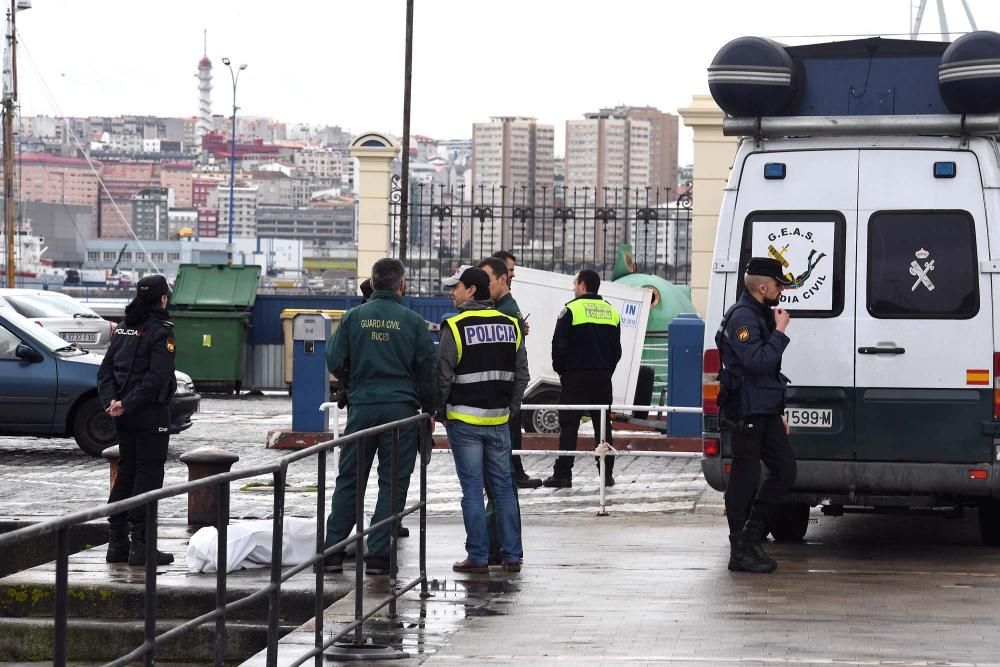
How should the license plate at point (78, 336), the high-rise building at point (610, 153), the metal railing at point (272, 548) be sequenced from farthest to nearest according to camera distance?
the high-rise building at point (610, 153) → the license plate at point (78, 336) → the metal railing at point (272, 548)

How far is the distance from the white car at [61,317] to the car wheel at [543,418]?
800 centimetres

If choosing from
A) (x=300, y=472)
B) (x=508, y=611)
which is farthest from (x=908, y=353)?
(x=300, y=472)

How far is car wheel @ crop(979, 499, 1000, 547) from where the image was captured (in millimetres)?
9961

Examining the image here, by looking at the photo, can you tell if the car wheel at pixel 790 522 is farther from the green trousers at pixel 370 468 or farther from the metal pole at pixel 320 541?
the metal pole at pixel 320 541

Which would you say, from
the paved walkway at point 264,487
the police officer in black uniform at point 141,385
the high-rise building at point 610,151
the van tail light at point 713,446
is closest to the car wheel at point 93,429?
the paved walkway at point 264,487

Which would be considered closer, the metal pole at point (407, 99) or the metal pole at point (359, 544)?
the metal pole at point (359, 544)

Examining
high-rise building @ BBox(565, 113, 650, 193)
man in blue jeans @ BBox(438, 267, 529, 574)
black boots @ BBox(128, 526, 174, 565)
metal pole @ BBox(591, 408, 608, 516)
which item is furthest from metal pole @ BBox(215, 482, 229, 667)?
high-rise building @ BBox(565, 113, 650, 193)

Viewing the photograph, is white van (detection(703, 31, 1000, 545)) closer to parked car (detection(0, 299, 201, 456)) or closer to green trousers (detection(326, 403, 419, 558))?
green trousers (detection(326, 403, 419, 558))

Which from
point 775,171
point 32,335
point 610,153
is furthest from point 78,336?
point 610,153

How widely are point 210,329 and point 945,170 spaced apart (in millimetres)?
18267

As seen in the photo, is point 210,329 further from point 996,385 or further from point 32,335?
point 996,385

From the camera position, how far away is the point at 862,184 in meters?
9.41

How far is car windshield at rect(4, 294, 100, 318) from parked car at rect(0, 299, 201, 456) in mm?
6049

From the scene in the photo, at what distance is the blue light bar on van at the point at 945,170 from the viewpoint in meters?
9.24
